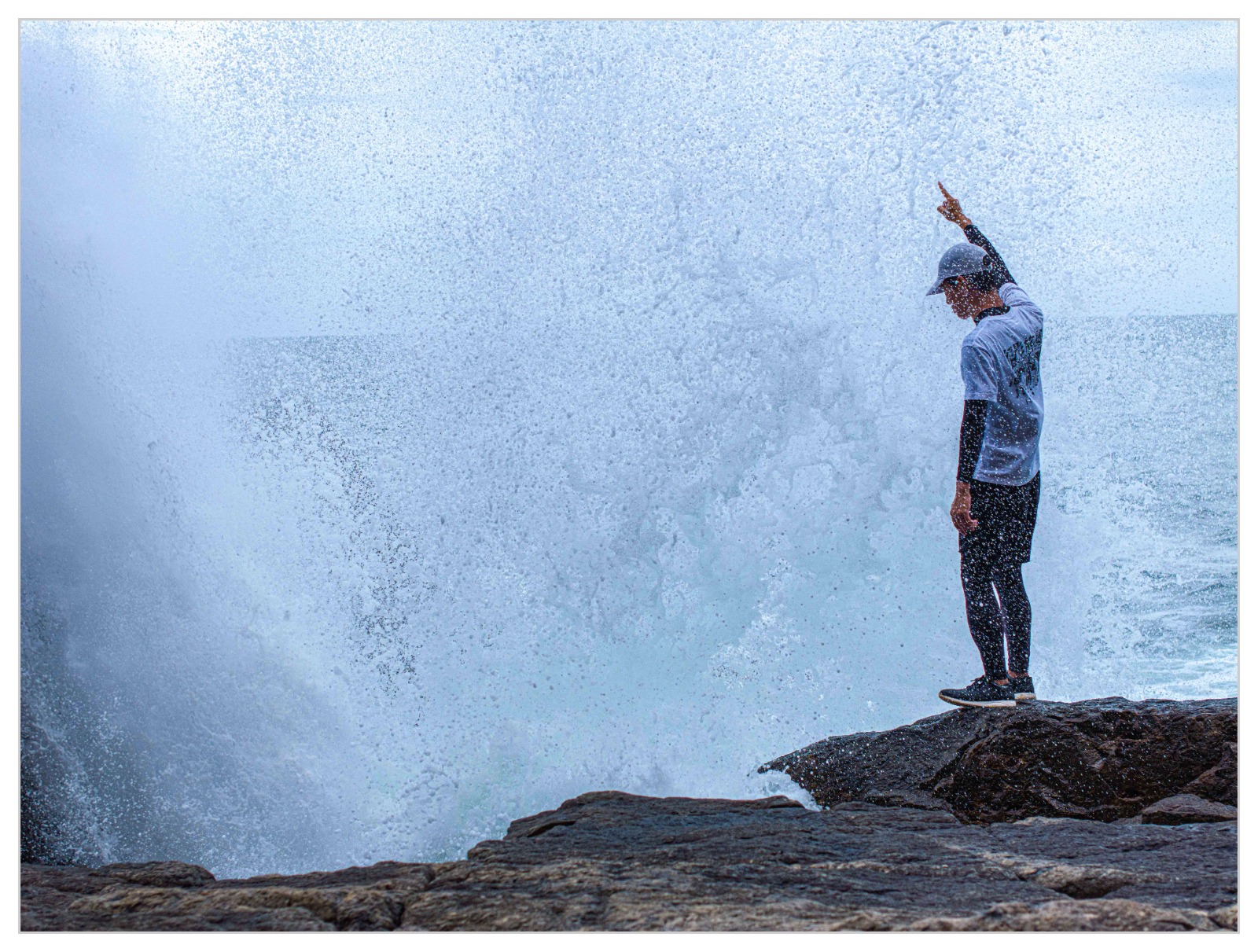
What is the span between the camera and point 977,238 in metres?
3.09

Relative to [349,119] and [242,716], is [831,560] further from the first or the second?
[349,119]

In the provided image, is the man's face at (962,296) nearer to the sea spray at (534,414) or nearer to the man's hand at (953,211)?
the man's hand at (953,211)

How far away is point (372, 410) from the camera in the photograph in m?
4.26

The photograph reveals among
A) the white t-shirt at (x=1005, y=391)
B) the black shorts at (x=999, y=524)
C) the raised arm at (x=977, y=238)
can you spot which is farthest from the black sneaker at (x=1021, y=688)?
the raised arm at (x=977, y=238)

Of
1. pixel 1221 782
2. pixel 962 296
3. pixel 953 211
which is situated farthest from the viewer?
pixel 953 211

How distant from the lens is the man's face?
118 inches

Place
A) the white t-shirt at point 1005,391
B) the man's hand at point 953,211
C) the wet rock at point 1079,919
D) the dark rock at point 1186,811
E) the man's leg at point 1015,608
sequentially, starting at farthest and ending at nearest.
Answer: the man's hand at point 953,211, the man's leg at point 1015,608, the white t-shirt at point 1005,391, the dark rock at point 1186,811, the wet rock at point 1079,919

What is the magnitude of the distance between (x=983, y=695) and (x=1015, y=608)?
0.30 m

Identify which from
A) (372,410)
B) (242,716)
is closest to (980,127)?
(372,410)

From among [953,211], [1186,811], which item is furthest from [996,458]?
[1186,811]

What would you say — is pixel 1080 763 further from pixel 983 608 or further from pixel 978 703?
pixel 983 608

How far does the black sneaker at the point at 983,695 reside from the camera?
9.96 feet

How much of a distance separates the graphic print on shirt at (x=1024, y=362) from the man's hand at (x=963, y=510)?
13.0 inches

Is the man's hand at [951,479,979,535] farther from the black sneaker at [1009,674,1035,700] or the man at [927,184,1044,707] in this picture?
the black sneaker at [1009,674,1035,700]
